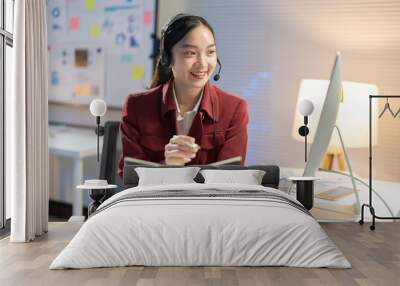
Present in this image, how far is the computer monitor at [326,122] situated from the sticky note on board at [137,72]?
1783 millimetres

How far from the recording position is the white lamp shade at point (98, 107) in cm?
568

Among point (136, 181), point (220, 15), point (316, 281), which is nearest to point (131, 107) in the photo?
point (136, 181)

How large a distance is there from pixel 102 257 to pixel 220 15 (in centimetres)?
289

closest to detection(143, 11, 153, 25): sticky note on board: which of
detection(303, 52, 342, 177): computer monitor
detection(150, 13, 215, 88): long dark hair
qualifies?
detection(150, 13, 215, 88): long dark hair

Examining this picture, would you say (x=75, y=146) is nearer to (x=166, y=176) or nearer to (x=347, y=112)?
(x=166, y=176)

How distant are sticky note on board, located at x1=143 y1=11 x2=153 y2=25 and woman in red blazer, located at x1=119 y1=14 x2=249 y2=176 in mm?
194

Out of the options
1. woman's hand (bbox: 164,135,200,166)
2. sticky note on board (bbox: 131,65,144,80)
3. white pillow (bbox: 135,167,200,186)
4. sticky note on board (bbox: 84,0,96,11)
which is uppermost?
sticky note on board (bbox: 84,0,96,11)

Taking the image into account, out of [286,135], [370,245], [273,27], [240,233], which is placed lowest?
[370,245]

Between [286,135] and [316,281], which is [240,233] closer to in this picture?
[316,281]

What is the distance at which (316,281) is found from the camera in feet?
10.7

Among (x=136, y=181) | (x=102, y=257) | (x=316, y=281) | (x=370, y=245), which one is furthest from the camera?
(x=136, y=181)

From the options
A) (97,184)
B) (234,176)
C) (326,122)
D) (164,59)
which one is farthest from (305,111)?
(97,184)

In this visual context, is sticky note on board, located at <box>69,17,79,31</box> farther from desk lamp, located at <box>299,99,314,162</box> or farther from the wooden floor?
the wooden floor

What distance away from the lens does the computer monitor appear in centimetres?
525
